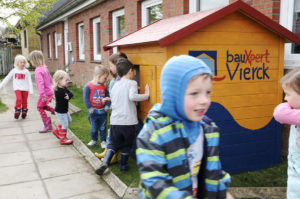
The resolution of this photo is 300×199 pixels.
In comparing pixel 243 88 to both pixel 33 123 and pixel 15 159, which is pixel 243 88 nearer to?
pixel 15 159

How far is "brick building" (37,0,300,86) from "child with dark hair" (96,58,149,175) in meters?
2.23

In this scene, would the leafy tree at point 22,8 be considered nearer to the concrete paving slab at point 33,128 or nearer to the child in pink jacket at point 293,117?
the concrete paving slab at point 33,128

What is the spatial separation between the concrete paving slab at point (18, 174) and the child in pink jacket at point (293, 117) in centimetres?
323

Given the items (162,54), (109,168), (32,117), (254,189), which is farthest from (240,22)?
(32,117)

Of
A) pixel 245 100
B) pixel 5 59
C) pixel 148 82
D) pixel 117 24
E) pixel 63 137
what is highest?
pixel 117 24

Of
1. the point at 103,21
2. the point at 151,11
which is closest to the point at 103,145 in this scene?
the point at 151,11

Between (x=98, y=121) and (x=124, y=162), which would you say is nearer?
(x=124, y=162)

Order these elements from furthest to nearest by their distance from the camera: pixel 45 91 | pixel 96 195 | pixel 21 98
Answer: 1. pixel 21 98
2. pixel 45 91
3. pixel 96 195

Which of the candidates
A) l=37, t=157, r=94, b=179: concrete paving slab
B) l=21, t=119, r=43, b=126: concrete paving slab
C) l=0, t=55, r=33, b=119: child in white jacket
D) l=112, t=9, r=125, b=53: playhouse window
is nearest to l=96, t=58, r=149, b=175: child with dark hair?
l=37, t=157, r=94, b=179: concrete paving slab

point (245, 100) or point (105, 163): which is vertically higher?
point (245, 100)

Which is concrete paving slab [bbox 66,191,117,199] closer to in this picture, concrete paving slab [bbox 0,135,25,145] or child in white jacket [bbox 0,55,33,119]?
concrete paving slab [bbox 0,135,25,145]

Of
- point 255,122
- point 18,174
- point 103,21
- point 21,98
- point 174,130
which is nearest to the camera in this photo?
point 174,130

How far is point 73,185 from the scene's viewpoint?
399 centimetres

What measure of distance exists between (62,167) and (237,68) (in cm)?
287
